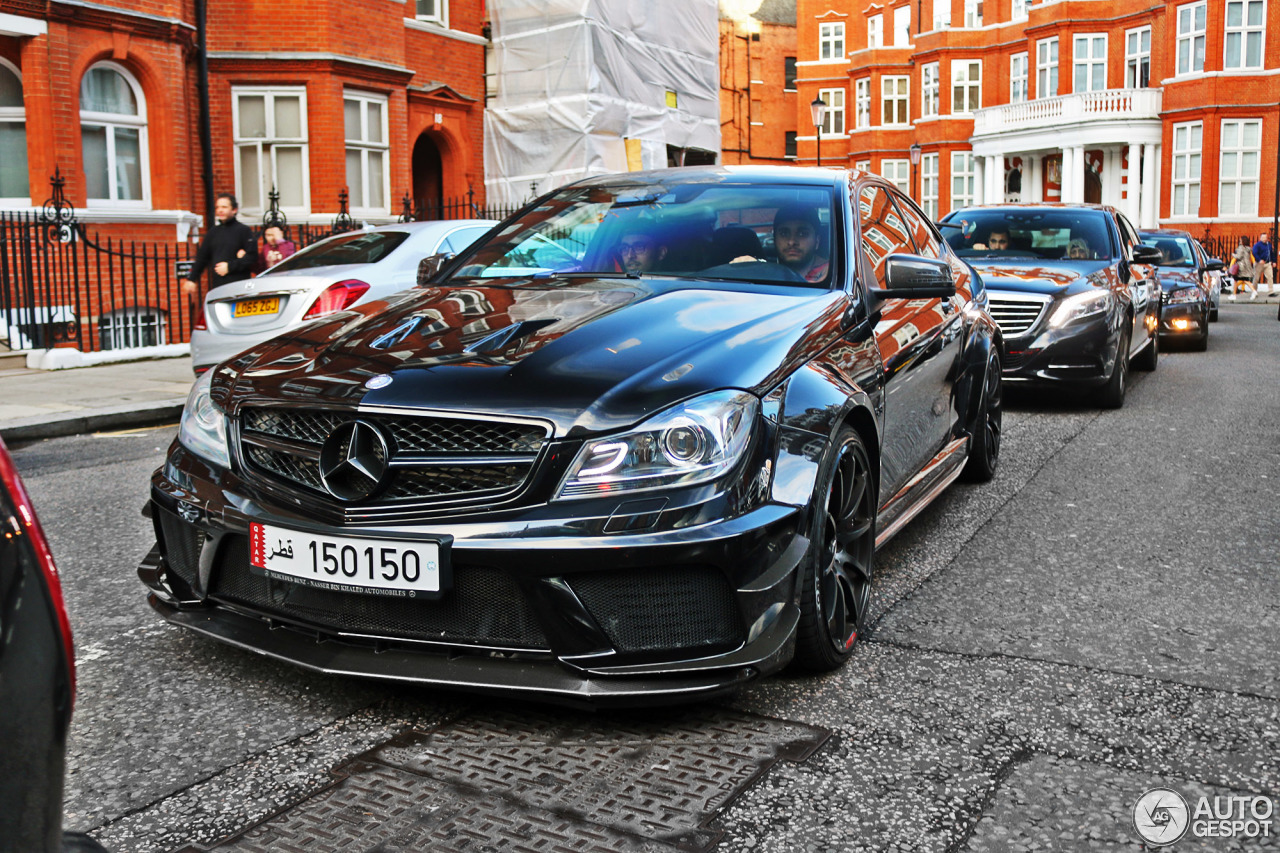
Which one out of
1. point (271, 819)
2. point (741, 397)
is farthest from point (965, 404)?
point (271, 819)

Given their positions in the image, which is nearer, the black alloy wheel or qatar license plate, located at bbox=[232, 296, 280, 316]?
the black alloy wheel

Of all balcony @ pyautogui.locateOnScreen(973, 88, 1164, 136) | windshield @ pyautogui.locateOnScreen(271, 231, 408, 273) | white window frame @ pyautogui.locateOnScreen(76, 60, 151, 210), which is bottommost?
windshield @ pyautogui.locateOnScreen(271, 231, 408, 273)

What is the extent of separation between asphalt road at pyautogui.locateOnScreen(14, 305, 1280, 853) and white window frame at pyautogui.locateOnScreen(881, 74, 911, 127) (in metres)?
55.0

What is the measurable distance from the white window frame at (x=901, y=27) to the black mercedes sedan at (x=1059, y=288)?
159 feet

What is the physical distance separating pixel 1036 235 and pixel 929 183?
46708 mm

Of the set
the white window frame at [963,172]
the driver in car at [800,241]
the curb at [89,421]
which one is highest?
the white window frame at [963,172]

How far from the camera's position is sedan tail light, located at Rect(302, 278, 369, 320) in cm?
991

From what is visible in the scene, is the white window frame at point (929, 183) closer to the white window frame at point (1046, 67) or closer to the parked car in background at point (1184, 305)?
the white window frame at point (1046, 67)

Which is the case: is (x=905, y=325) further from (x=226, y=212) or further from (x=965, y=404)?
(x=226, y=212)

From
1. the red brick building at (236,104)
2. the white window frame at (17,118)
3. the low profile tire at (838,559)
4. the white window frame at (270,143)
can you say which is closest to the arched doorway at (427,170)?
the red brick building at (236,104)

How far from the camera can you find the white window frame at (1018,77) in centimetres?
4931

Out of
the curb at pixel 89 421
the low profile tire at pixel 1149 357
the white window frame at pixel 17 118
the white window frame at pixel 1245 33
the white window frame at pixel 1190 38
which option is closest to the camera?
the curb at pixel 89 421

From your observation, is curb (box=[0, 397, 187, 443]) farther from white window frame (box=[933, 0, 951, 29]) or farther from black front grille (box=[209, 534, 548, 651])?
white window frame (box=[933, 0, 951, 29])

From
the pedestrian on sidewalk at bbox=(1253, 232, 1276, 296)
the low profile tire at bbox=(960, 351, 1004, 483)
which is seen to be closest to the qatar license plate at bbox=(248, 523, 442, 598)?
the low profile tire at bbox=(960, 351, 1004, 483)
